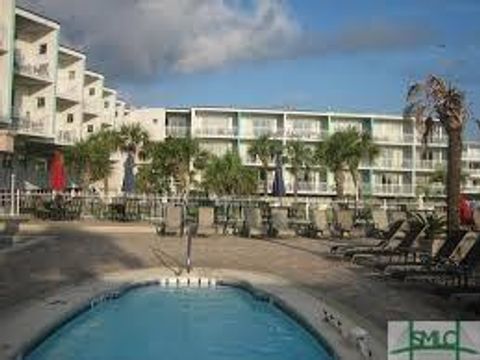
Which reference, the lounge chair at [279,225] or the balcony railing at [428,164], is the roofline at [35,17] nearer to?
the lounge chair at [279,225]

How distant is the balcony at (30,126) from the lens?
52.1 m

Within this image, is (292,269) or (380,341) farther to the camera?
(292,269)

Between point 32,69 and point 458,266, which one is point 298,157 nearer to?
point 32,69

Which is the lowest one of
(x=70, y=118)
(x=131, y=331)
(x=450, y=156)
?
(x=131, y=331)

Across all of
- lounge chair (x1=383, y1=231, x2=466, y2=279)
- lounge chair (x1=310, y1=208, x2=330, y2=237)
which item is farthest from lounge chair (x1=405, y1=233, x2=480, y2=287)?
lounge chair (x1=310, y1=208, x2=330, y2=237)

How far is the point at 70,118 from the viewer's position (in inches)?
2552

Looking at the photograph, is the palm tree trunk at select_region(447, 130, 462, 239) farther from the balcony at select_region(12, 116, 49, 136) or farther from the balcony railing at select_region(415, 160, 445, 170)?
the balcony railing at select_region(415, 160, 445, 170)

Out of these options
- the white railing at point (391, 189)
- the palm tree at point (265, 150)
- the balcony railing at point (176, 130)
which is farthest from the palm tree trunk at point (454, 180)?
the balcony railing at point (176, 130)

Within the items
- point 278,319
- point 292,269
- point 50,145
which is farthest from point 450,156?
point 50,145

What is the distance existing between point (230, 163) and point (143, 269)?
5224 cm

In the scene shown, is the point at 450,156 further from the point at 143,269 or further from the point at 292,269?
the point at 143,269

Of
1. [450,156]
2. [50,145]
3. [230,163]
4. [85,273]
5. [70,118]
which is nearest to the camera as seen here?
[85,273]

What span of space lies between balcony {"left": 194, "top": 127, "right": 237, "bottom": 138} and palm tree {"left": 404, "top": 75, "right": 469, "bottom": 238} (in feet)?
222

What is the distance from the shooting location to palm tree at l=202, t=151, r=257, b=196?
67.9 metres
